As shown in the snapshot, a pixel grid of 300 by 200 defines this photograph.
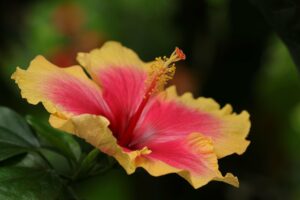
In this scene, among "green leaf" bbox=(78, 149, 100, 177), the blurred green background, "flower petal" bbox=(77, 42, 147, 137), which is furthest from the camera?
the blurred green background

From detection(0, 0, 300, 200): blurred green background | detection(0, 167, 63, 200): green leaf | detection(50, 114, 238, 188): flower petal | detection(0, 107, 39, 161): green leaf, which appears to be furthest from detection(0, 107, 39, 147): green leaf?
detection(0, 0, 300, 200): blurred green background

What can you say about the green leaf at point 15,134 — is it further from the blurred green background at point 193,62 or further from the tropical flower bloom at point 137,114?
the blurred green background at point 193,62

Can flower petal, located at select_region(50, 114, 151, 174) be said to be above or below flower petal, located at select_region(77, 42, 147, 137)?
below

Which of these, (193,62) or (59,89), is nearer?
(59,89)

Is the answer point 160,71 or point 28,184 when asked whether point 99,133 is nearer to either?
point 28,184

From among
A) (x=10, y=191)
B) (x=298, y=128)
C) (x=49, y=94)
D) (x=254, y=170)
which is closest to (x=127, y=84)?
(x=49, y=94)

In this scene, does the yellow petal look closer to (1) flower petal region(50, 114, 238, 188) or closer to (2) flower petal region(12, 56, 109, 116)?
(1) flower petal region(50, 114, 238, 188)

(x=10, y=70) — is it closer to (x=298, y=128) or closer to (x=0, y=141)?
(x=298, y=128)

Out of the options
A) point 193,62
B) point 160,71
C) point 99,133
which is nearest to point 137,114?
point 160,71
